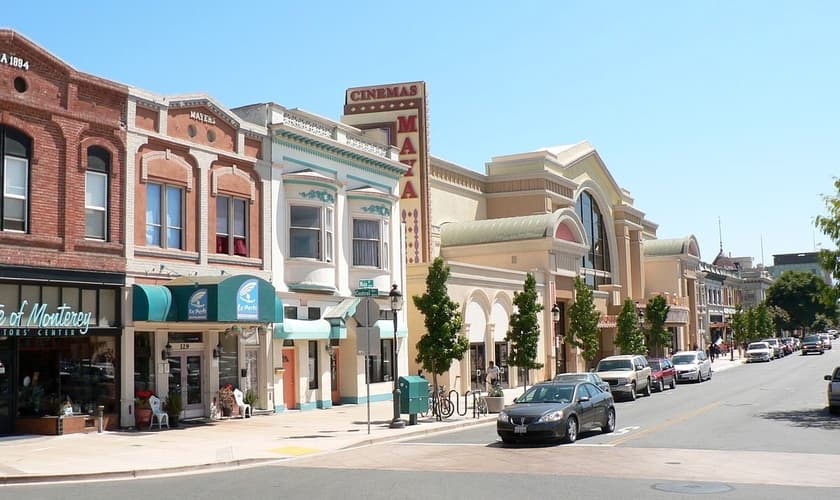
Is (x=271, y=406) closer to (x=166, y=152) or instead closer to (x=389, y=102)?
(x=166, y=152)

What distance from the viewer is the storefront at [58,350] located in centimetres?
2208

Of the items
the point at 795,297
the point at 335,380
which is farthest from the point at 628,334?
the point at 795,297

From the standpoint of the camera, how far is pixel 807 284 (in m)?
129

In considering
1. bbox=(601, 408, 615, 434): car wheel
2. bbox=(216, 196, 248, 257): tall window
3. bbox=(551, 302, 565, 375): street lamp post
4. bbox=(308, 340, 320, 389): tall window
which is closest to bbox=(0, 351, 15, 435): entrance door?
bbox=(216, 196, 248, 257): tall window

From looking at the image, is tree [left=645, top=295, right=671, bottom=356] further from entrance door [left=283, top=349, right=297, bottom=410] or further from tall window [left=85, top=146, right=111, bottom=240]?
tall window [left=85, top=146, right=111, bottom=240]

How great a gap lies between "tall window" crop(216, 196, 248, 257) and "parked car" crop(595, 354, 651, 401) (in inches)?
610

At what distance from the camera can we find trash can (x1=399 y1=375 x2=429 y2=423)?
25547 millimetres

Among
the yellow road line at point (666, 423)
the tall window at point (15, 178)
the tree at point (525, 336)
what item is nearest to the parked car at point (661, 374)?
the tree at point (525, 336)

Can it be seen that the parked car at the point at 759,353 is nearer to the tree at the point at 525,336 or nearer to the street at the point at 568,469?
the tree at the point at 525,336

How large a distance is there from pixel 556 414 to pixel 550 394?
161 cm

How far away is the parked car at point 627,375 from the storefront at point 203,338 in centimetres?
1402

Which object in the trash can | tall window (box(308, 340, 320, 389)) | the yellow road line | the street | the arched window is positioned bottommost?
the yellow road line

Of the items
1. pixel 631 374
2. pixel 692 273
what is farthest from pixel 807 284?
pixel 631 374

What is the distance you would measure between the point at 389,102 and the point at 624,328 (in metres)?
22.4
